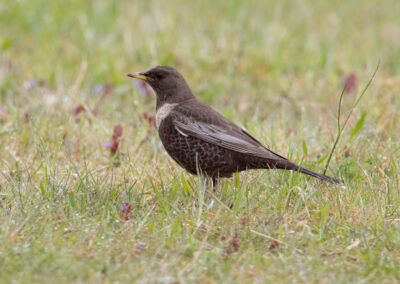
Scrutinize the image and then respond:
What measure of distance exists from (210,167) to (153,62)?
3326 millimetres

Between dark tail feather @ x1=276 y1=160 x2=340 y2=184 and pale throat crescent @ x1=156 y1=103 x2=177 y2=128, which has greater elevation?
pale throat crescent @ x1=156 y1=103 x2=177 y2=128

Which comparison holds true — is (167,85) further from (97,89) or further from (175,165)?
(97,89)

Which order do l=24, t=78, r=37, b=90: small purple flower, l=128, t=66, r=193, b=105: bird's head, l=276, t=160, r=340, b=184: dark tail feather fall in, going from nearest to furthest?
l=276, t=160, r=340, b=184: dark tail feather → l=128, t=66, r=193, b=105: bird's head → l=24, t=78, r=37, b=90: small purple flower

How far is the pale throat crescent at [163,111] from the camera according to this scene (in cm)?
517

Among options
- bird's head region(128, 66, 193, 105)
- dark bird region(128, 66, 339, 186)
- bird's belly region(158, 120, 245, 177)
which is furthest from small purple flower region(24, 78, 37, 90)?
bird's belly region(158, 120, 245, 177)

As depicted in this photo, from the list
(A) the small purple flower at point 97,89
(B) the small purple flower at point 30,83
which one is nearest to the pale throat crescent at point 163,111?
(A) the small purple flower at point 97,89

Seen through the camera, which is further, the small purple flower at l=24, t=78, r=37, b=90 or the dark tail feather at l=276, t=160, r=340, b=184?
the small purple flower at l=24, t=78, r=37, b=90

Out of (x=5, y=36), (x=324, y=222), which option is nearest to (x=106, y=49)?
(x=5, y=36)

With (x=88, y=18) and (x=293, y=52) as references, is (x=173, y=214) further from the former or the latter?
(x=88, y=18)

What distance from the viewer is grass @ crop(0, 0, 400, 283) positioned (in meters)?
3.57

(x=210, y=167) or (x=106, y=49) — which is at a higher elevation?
(x=106, y=49)

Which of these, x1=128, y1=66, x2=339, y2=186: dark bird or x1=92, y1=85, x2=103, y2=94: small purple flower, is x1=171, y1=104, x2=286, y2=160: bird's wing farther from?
x1=92, y1=85, x2=103, y2=94: small purple flower

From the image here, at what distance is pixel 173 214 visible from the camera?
163 inches

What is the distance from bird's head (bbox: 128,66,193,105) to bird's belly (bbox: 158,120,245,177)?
474 millimetres
